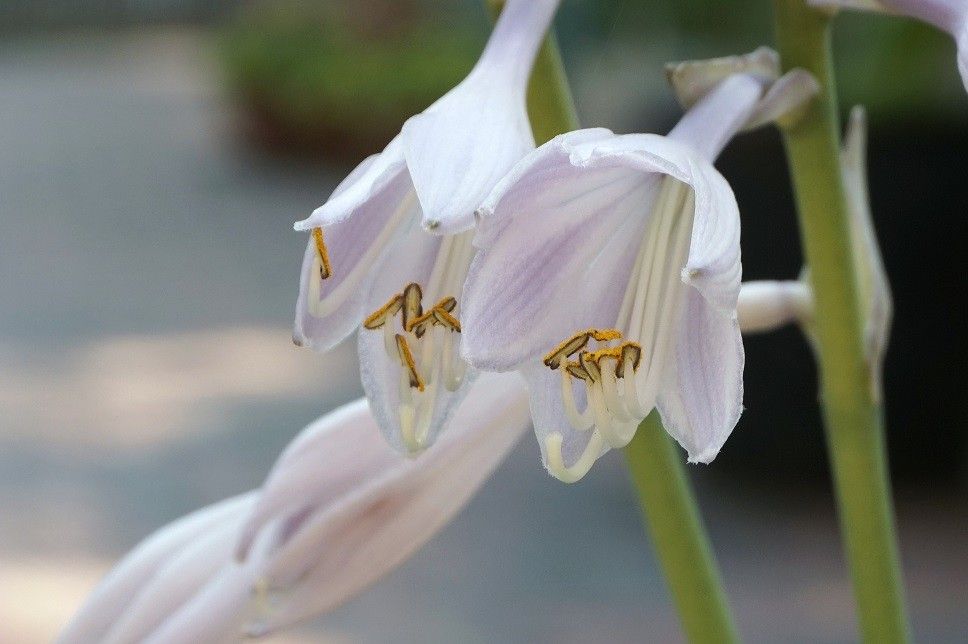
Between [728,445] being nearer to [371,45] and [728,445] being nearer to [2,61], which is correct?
[371,45]

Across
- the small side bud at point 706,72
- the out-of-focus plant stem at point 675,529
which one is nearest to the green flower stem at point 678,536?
the out-of-focus plant stem at point 675,529

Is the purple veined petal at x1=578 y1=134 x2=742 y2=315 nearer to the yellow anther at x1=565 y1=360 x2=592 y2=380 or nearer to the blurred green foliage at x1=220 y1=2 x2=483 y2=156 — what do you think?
the yellow anther at x1=565 y1=360 x2=592 y2=380

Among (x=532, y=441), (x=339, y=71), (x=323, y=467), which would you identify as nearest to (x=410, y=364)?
(x=323, y=467)

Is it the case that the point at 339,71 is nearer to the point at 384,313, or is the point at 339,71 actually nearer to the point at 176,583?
the point at 176,583

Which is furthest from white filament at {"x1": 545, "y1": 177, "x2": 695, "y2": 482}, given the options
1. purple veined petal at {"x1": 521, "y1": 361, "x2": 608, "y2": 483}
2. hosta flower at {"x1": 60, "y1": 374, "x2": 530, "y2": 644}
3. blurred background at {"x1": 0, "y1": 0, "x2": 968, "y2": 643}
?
blurred background at {"x1": 0, "y1": 0, "x2": 968, "y2": 643}

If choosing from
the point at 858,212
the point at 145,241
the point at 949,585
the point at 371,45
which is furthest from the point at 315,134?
the point at 858,212

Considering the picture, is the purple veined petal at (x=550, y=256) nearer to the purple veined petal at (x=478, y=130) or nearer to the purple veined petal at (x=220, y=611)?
the purple veined petal at (x=478, y=130)

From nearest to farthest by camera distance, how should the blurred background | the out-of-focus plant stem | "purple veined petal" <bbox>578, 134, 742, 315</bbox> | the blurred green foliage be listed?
1. "purple veined petal" <bbox>578, 134, 742, 315</bbox>
2. the out-of-focus plant stem
3. the blurred background
4. the blurred green foliage
